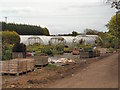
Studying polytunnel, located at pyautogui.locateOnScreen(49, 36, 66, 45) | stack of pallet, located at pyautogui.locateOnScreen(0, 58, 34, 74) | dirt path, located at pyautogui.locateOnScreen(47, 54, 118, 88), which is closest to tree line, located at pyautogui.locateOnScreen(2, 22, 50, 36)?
polytunnel, located at pyautogui.locateOnScreen(49, 36, 66, 45)

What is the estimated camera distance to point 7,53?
18.6 meters

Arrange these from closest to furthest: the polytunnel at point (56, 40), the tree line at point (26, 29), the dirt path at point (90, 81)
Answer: the dirt path at point (90, 81) < the polytunnel at point (56, 40) < the tree line at point (26, 29)

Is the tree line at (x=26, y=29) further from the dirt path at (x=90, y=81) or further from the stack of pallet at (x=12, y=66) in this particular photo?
the dirt path at (x=90, y=81)

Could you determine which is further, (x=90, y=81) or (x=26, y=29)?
(x=26, y=29)

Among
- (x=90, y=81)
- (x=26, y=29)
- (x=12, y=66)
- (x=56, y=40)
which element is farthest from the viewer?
(x=26, y=29)

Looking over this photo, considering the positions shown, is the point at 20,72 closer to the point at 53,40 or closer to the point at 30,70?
the point at 30,70

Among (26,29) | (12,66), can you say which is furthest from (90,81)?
(26,29)

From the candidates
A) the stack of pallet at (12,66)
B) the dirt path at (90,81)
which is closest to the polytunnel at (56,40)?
the dirt path at (90,81)

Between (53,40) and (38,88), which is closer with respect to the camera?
(38,88)

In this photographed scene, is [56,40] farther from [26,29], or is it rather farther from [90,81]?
[90,81]

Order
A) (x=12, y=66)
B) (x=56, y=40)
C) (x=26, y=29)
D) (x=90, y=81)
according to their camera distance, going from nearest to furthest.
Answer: (x=90, y=81) → (x=12, y=66) → (x=56, y=40) → (x=26, y=29)

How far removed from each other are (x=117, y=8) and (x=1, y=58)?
9.32 metres

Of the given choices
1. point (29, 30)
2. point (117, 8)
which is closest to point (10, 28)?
point (29, 30)

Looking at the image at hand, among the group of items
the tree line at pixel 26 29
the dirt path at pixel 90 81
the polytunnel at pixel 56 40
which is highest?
the tree line at pixel 26 29
